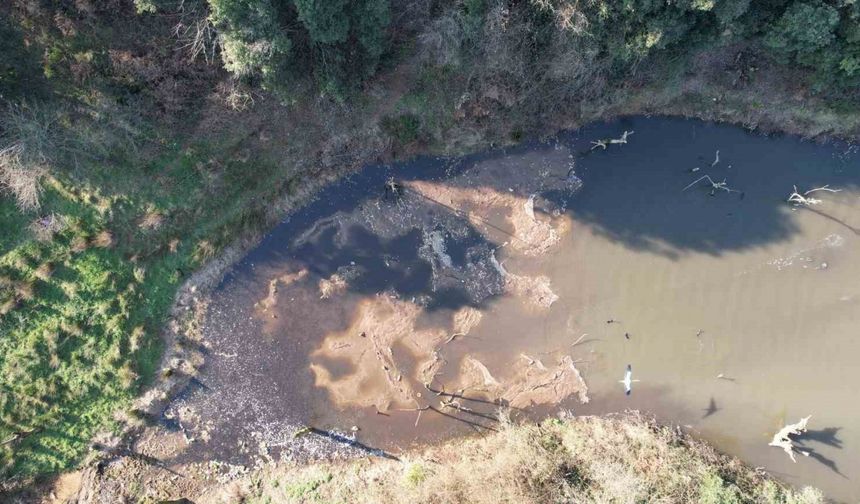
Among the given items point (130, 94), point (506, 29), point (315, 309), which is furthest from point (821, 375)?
point (130, 94)

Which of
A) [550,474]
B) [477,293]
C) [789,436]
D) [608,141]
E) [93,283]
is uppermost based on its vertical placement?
[608,141]

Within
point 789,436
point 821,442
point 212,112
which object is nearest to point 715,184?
point 789,436

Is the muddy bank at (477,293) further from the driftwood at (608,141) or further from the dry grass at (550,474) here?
the dry grass at (550,474)

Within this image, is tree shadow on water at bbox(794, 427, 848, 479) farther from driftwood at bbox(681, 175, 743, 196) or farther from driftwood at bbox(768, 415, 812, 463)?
driftwood at bbox(681, 175, 743, 196)

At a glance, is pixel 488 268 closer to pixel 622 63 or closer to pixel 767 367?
pixel 622 63

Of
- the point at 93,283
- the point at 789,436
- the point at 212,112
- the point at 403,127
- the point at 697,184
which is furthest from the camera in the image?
the point at 697,184

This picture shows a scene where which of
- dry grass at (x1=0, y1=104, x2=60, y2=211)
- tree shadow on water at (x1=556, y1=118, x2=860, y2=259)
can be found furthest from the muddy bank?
dry grass at (x1=0, y1=104, x2=60, y2=211)

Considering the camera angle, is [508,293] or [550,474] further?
[508,293]

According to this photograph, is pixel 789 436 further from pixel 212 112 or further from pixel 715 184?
pixel 212 112

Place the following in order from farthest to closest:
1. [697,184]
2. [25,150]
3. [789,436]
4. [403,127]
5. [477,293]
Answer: [477,293]
[697,184]
[403,127]
[789,436]
[25,150]
